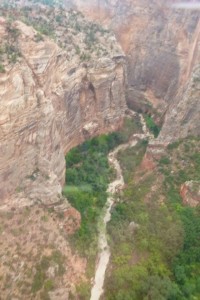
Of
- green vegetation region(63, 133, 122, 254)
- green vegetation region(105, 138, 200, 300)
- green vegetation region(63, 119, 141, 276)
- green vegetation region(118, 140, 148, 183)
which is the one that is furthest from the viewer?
green vegetation region(118, 140, 148, 183)

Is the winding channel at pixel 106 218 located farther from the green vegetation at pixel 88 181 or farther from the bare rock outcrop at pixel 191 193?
the bare rock outcrop at pixel 191 193

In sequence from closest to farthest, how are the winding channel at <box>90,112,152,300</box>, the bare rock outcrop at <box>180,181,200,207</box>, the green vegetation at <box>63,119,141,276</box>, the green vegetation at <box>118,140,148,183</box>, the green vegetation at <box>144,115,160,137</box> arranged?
1. the winding channel at <box>90,112,152,300</box>
2. the green vegetation at <box>63,119,141,276</box>
3. the bare rock outcrop at <box>180,181,200,207</box>
4. the green vegetation at <box>118,140,148,183</box>
5. the green vegetation at <box>144,115,160,137</box>

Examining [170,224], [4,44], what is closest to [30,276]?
[170,224]

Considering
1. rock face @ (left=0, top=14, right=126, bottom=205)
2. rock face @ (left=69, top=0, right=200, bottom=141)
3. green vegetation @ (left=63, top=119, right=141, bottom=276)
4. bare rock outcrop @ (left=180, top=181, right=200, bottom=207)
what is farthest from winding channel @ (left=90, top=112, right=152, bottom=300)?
bare rock outcrop @ (left=180, top=181, right=200, bottom=207)

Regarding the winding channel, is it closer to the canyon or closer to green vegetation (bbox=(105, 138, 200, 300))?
green vegetation (bbox=(105, 138, 200, 300))

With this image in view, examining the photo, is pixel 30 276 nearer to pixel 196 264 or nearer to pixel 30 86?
pixel 196 264

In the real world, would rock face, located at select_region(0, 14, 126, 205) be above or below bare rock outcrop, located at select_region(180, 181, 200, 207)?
above

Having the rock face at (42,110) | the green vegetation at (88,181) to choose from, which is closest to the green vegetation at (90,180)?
the green vegetation at (88,181)
